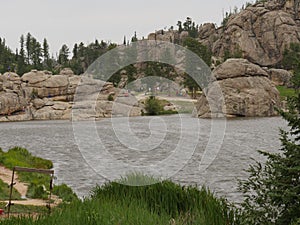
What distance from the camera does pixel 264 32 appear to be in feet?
313

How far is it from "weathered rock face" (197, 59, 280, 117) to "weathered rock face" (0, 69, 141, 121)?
13.1m

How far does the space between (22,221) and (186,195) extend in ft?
11.8

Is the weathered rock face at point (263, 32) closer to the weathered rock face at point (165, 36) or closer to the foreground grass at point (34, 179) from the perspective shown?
the weathered rock face at point (165, 36)

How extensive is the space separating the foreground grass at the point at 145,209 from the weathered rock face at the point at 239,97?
4411cm

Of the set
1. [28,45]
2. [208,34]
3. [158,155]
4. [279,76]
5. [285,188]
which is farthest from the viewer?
[208,34]

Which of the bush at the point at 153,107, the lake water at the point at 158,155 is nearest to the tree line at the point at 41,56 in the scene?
the bush at the point at 153,107

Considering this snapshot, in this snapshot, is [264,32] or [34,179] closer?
[34,179]

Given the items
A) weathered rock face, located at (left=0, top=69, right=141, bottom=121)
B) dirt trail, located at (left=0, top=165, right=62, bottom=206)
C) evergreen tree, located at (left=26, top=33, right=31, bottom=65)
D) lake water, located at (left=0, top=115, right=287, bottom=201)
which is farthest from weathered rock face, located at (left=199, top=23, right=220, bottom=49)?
dirt trail, located at (left=0, top=165, right=62, bottom=206)

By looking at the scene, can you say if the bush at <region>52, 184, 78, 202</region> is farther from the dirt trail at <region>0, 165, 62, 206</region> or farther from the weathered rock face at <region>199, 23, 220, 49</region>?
the weathered rock face at <region>199, 23, 220, 49</region>

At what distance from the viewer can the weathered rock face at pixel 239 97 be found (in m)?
54.0

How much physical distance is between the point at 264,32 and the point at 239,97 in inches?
1866

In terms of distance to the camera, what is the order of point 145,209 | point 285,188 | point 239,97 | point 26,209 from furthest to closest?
point 239,97, point 26,209, point 145,209, point 285,188

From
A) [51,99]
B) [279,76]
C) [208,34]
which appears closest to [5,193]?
[51,99]

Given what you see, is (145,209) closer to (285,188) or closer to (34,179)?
(285,188)
